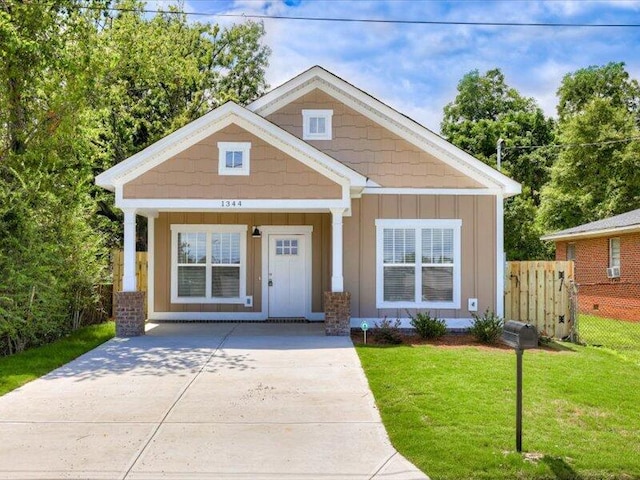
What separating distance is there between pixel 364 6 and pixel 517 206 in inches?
838

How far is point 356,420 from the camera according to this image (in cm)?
616

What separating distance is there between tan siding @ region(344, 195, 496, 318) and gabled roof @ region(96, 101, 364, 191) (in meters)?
1.49

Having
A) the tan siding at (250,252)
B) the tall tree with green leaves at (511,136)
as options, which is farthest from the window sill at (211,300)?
the tall tree with green leaves at (511,136)

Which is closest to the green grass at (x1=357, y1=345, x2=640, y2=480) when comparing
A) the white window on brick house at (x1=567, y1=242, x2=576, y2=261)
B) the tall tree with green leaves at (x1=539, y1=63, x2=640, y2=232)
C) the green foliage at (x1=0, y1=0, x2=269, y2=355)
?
the green foliage at (x1=0, y1=0, x2=269, y2=355)

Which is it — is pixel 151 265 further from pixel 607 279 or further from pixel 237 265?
pixel 607 279

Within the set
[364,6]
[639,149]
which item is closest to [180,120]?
[364,6]

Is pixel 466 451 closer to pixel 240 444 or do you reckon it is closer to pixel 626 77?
pixel 240 444

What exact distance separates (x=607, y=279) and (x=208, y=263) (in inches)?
551

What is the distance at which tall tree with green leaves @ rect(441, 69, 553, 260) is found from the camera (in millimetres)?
31688

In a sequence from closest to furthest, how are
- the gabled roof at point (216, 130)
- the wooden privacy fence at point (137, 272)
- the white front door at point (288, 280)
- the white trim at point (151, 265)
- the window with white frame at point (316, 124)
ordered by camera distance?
the gabled roof at point (216, 130) → the window with white frame at point (316, 124) → the white trim at point (151, 265) → the wooden privacy fence at point (137, 272) → the white front door at point (288, 280)

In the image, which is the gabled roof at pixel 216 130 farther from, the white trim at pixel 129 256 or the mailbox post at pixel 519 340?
the mailbox post at pixel 519 340

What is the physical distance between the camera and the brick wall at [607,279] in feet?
58.9

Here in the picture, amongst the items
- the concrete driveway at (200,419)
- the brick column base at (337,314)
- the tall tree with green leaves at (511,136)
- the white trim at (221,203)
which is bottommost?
the concrete driveway at (200,419)

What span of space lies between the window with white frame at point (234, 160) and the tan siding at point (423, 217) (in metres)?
2.67
